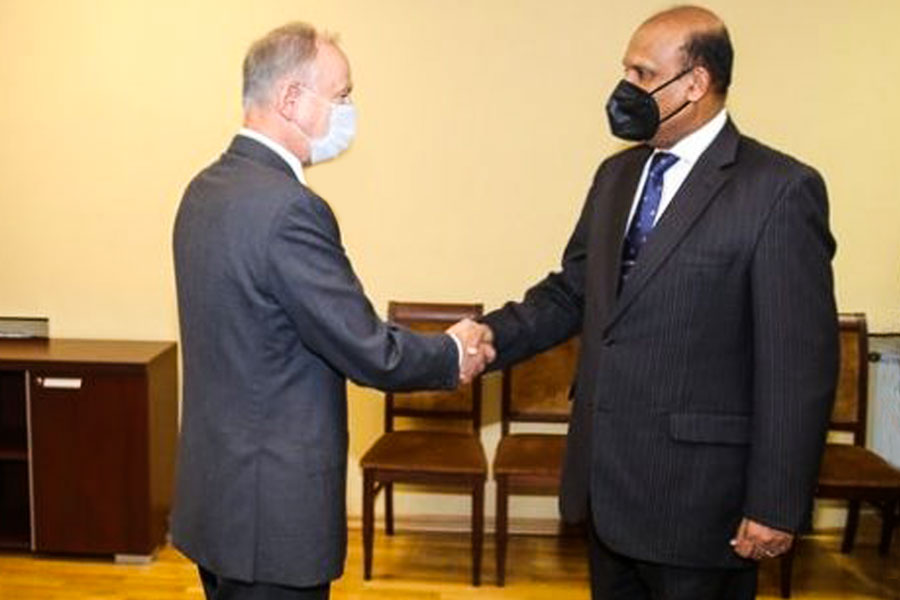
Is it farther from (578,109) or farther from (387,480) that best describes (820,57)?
(387,480)

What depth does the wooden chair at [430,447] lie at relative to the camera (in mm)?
3178

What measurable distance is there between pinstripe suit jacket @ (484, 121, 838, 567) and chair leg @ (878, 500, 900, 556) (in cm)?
189

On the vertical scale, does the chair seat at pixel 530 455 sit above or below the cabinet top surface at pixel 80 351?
below

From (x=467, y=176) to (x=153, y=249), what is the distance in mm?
1241

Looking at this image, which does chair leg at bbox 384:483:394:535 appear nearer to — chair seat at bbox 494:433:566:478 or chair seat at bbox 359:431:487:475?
chair seat at bbox 359:431:487:475

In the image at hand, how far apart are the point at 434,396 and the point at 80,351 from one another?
128 cm

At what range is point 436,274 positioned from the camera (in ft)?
12.1

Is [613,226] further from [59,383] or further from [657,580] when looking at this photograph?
[59,383]

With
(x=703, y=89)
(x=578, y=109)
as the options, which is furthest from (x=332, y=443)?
(x=578, y=109)

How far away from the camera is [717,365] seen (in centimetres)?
180

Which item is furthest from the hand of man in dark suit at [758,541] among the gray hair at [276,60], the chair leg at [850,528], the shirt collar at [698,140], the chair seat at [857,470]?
the chair leg at [850,528]

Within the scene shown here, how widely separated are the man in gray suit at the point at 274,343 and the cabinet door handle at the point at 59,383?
1.66m

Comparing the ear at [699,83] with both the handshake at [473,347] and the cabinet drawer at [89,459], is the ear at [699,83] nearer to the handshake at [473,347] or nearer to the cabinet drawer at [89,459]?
the handshake at [473,347]

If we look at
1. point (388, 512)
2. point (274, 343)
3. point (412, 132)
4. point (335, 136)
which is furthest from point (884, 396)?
point (274, 343)
